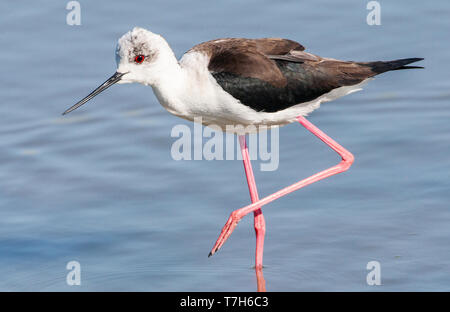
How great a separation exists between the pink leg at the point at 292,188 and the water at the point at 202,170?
0.73 ft

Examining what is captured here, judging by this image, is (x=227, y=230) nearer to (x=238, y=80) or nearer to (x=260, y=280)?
(x=260, y=280)

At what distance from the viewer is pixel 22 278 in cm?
758

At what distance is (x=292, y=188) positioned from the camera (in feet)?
26.8

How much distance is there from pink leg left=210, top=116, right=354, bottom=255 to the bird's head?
126 centimetres

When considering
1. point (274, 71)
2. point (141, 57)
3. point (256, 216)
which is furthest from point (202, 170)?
point (141, 57)

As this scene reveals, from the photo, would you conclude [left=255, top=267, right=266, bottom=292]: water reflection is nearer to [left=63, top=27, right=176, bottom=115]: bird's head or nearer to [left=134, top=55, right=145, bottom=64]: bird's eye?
[left=63, top=27, right=176, bottom=115]: bird's head

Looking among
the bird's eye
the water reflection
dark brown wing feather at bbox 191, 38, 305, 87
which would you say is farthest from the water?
the bird's eye

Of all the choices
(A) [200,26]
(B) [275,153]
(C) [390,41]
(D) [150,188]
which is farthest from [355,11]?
(D) [150,188]

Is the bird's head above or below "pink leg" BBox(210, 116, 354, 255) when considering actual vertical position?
above

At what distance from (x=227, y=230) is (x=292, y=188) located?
2.26 ft

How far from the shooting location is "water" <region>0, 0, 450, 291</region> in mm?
7715

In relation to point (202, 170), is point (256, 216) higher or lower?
lower

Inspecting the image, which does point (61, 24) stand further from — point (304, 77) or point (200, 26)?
point (304, 77)

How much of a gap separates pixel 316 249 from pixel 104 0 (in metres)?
5.37
